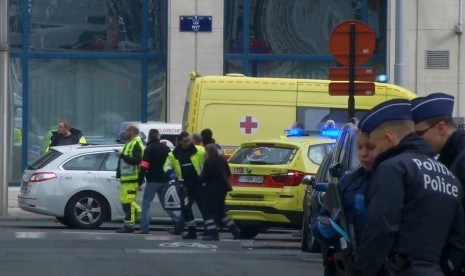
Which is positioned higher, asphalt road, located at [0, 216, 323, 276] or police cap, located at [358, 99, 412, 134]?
police cap, located at [358, 99, 412, 134]

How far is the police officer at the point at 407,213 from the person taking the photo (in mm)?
5402

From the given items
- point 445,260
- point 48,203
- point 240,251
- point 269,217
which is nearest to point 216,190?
point 269,217

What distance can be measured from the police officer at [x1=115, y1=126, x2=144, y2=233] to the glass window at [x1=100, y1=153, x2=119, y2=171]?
1.23 meters

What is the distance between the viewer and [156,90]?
26.8 metres

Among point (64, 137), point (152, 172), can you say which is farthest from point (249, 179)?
point (64, 137)

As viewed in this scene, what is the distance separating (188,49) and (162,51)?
2.62 ft

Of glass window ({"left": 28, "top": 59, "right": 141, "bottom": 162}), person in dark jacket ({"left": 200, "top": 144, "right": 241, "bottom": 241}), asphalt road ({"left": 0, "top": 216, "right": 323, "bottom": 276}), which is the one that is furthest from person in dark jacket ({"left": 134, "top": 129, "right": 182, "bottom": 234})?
glass window ({"left": 28, "top": 59, "right": 141, "bottom": 162})

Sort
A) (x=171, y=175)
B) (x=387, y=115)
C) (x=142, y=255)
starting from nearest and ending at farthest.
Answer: (x=387, y=115) < (x=142, y=255) < (x=171, y=175)

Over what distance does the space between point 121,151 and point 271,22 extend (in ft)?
25.2

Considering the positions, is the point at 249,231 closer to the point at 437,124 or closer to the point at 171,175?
the point at 171,175

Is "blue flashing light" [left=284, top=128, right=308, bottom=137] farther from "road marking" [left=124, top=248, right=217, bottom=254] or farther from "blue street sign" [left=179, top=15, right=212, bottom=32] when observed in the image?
"blue street sign" [left=179, top=15, right=212, bottom=32]

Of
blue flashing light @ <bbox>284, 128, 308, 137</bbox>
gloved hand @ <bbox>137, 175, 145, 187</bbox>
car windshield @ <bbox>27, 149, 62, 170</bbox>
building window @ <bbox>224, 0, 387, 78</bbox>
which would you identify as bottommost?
gloved hand @ <bbox>137, 175, 145, 187</bbox>

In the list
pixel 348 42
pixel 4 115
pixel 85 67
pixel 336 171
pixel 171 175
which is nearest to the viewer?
pixel 336 171

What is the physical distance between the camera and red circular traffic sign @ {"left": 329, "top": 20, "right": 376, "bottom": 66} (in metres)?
16.0
